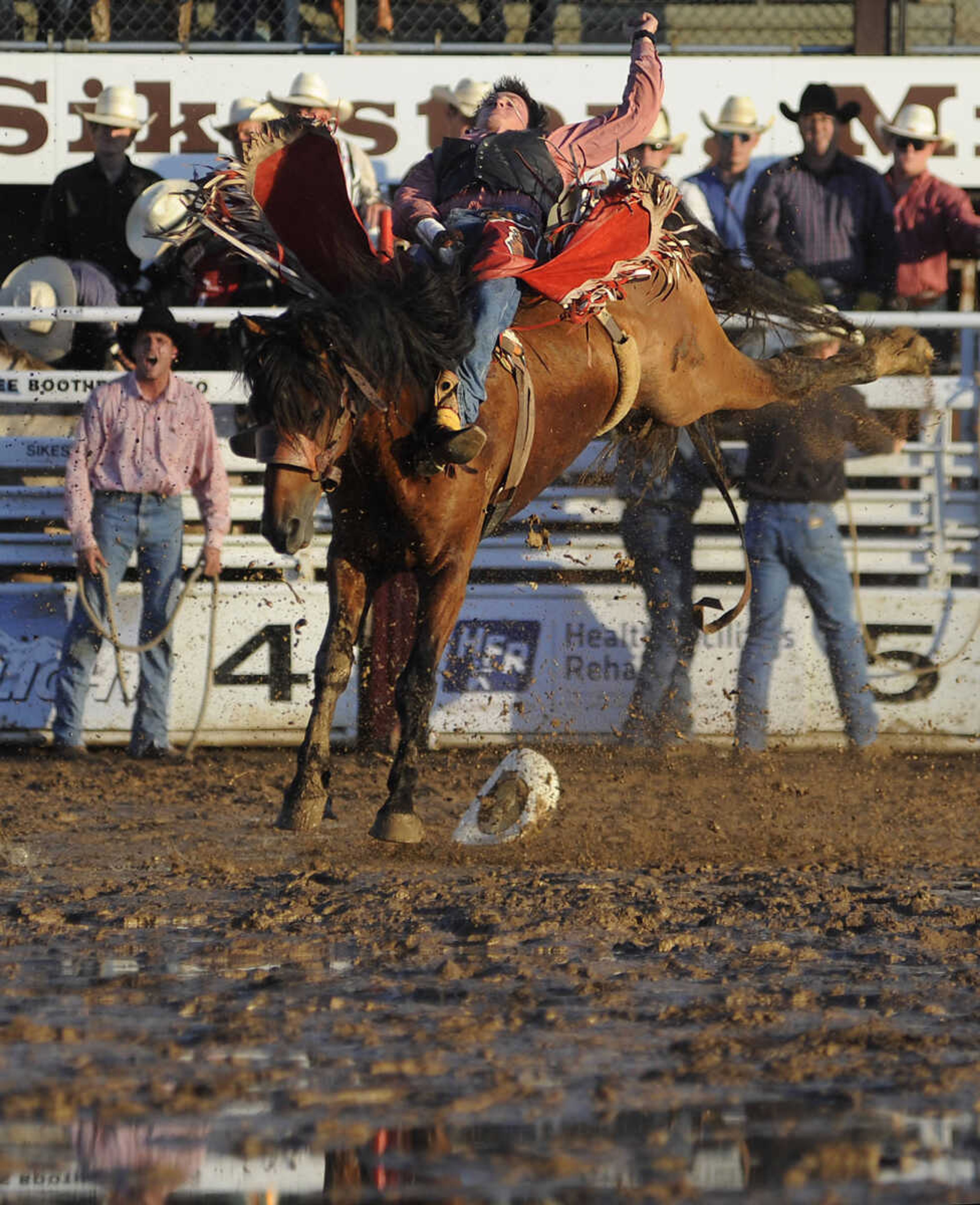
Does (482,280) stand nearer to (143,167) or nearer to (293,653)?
(293,653)

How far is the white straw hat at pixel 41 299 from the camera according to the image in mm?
8422

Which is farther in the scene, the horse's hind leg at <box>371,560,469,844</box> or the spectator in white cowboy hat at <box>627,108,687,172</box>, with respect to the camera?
the spectator in white cowboy hat at <box>627,108,687,172</box>

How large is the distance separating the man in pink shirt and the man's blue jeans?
103 inches

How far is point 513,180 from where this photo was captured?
20.0 ft

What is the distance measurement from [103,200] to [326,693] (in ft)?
12.8

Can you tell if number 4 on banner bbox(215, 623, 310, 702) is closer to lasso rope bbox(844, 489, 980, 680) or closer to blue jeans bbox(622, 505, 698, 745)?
blue jeans bbox(622, 505, 698, 745)

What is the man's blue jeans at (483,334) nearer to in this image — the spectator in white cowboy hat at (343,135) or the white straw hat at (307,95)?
the spectator in white cowboy hat at (343,135)

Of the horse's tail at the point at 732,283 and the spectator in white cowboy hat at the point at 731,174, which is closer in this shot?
the horse's tail at the point at 732,283

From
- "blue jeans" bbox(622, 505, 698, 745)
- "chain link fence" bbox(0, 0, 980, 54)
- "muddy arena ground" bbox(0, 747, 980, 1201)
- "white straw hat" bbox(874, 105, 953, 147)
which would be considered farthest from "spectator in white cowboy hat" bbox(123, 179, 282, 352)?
"white straw hat" bbox(874, 105, 953, 147)

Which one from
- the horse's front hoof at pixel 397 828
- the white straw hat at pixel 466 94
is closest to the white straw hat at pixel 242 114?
the white straw hat at pixel 466 94

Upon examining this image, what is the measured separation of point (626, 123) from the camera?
6.36m

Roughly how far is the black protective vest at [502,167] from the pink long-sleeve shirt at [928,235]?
10.3 feet

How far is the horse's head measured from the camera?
16.5 ft

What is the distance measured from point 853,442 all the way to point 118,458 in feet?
10.2
